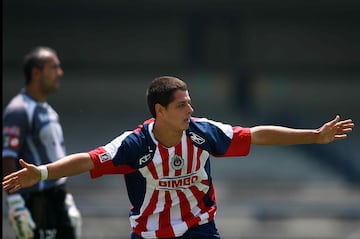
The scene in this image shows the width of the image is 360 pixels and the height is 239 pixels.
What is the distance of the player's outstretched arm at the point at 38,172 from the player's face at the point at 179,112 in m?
0.54

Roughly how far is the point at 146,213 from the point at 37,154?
2014 millimetres

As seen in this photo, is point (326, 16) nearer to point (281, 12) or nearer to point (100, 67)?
point (281, 12)

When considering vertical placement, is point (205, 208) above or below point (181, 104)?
below

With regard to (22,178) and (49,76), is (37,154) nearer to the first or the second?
(49,76)

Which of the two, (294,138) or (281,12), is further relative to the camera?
(281,12)

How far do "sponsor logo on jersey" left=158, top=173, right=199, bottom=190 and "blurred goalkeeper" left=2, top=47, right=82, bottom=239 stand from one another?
1991 mm

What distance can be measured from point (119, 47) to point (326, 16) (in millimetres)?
4604

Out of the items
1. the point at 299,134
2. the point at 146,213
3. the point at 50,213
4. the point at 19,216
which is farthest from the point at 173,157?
the point at 50,213

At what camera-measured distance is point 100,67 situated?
1978cm

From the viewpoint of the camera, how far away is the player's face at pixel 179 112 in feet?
16.6

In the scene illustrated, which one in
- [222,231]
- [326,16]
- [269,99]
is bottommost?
[222,231]

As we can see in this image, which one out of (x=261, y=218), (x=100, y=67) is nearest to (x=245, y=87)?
(x=100, y=67)

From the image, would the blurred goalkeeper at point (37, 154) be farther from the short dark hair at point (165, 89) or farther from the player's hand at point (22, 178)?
the short dark hair at point (165, 89)

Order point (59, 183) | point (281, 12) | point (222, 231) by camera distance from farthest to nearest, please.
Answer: point (281, 12)
point (222, 231)
point (59, 183)
